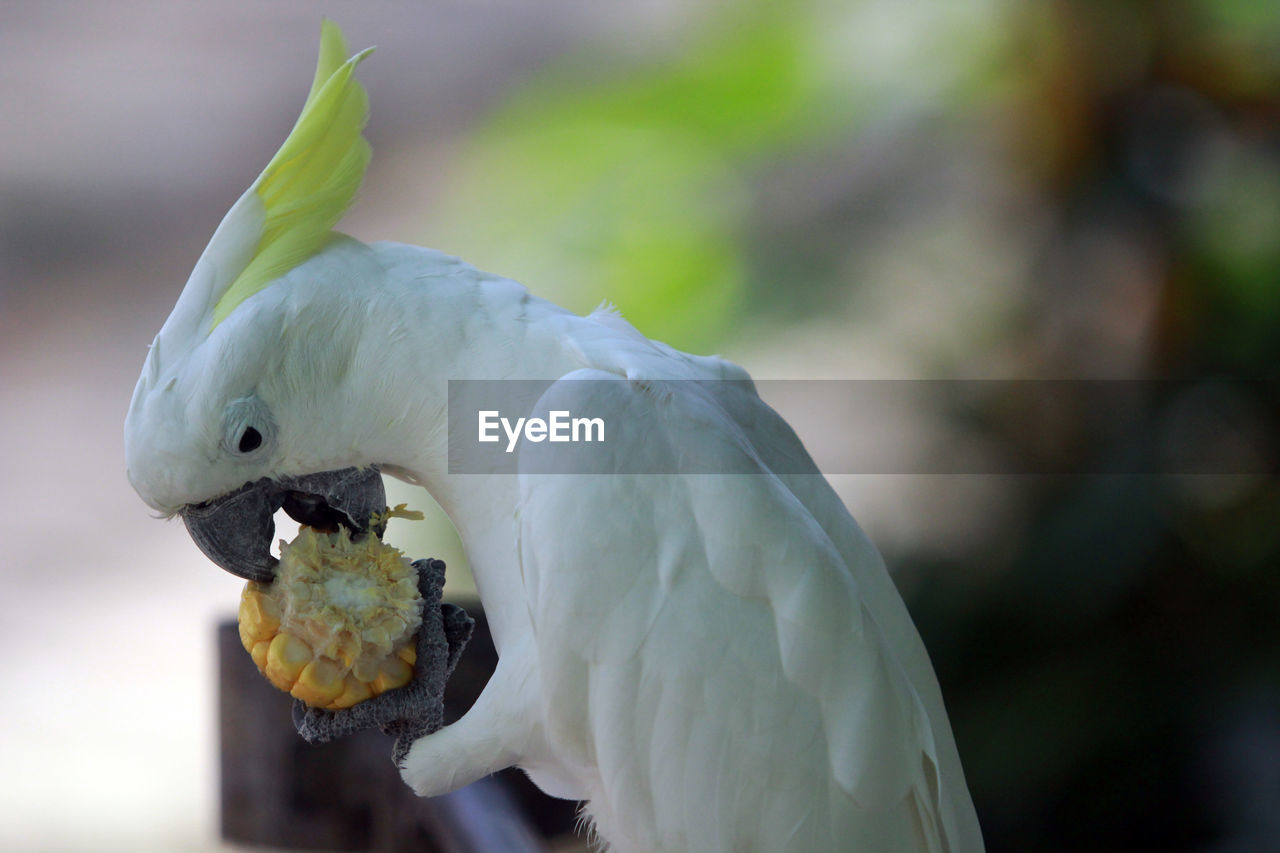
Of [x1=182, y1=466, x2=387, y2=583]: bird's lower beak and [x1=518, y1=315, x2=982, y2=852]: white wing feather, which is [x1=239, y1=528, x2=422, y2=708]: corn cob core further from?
[x1=518, y1=315, x2=982, y2=852]: white wing feather

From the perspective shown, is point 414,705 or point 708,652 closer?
point 708,652

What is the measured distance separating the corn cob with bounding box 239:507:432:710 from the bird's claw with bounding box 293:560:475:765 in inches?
0.7

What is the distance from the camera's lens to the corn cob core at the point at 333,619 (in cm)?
114

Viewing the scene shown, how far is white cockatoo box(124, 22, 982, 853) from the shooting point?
1001mm

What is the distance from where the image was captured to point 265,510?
118cm

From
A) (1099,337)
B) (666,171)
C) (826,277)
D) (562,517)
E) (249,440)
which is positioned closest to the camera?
(562,517)

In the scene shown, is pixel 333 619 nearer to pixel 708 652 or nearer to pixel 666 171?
pixel 708 652

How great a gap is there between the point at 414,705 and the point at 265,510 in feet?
0.97

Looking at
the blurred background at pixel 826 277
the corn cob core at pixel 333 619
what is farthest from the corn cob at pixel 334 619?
the blurred background at pixel 826 277

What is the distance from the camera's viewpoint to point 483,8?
10.5ft

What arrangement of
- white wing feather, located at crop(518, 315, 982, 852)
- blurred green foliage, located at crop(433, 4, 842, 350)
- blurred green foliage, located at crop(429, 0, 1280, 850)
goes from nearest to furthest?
white wing feather, located at crop(518, 315, 982, 852)
blurred green foliage, located at crop(429, 0, 1280, 850)
blurred green foliage, located at crop(433, 4, 842, 350)

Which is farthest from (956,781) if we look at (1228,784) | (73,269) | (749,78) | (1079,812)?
(73,269)

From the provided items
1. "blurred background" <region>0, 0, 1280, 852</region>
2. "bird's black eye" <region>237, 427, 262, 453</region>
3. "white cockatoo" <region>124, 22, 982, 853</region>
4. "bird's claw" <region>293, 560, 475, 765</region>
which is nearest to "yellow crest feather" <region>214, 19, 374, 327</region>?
"white cockatoo" <region>124, 22, 982, 853</region>

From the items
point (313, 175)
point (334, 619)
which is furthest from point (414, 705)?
point (313, 175)
